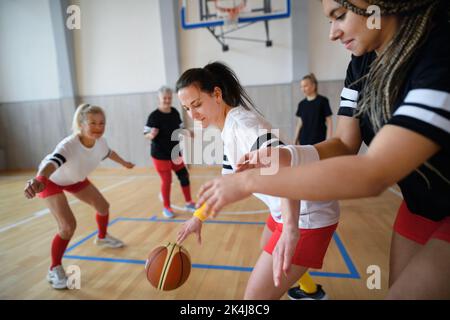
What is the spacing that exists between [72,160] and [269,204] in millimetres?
1990

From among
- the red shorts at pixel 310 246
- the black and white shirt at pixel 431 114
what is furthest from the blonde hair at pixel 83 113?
the black and white shirt at pixel 431 114

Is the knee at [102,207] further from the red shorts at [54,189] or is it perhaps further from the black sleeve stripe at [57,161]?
the black sleeve stripe at [57,161]

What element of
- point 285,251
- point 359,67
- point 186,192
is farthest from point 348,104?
point 186,192

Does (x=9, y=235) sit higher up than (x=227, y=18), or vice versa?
(x=227, y=18)

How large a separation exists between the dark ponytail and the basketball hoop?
5.33m

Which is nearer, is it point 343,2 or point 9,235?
point 343,2

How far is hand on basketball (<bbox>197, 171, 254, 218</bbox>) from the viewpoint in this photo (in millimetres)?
746

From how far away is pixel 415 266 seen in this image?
96 centimetres

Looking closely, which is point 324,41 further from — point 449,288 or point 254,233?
point 449,288

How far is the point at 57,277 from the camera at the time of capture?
2521 millimetres

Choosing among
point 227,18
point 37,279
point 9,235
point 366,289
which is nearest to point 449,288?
point 366,289

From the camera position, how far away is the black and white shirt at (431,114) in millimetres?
663

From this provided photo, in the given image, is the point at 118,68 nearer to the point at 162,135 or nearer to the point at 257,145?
the point at 162,135
